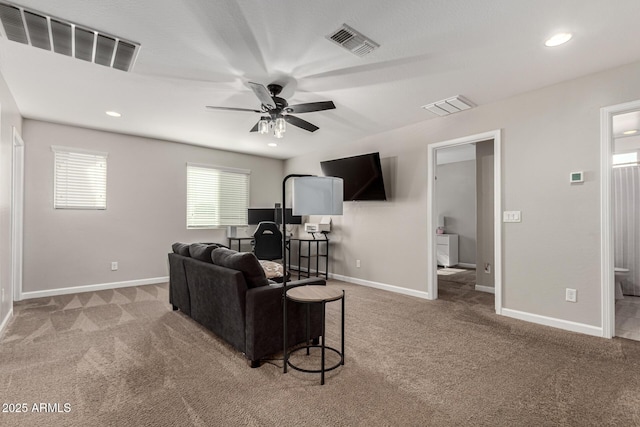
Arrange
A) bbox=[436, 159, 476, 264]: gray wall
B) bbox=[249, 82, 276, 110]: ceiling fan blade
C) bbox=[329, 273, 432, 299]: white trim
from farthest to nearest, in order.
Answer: bbox=[436, 159, 476, 264]: gray wall
bbox=[329, 273, 432, 299]: white trim
bbox=[249, 82, 276, 110]: ceiling fan blade

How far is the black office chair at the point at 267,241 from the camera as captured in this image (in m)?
5.34

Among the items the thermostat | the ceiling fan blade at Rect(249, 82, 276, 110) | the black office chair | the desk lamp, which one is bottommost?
the black office chair

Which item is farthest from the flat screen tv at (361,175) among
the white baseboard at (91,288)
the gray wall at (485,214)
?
the white baseboard at (91,288)

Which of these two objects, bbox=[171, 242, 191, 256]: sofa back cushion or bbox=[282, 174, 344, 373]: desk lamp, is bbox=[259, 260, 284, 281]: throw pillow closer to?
bbox=[171, 242, 191, 256]: sofa back cushion

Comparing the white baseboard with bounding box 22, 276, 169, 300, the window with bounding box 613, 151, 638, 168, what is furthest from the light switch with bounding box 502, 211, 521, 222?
the white baseboard with bounding box 22, 276, 169, 300

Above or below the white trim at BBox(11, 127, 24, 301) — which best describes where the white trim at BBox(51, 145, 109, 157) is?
above

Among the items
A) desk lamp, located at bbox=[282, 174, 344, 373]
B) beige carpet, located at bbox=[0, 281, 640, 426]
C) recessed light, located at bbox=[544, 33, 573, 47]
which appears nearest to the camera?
beige carpet, located at bbox=[0, 281, 640, 426]

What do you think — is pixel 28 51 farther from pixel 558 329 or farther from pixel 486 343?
pixel 558 329

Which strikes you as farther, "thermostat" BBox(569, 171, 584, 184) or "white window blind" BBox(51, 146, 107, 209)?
"white window blind" BBox(51, 146, 107, 209)

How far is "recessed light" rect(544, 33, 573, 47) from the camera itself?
230 centimetres

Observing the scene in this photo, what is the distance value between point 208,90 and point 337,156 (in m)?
2.93

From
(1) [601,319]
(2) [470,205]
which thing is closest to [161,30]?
(1) [601,319]

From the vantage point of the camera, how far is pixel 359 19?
Answer: 2123 mm

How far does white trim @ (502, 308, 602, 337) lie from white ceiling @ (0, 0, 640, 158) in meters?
2.46
